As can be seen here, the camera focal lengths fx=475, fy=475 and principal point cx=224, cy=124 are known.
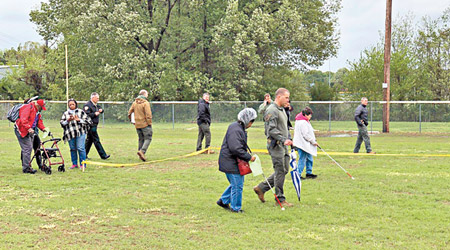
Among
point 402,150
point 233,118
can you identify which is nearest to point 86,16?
point 233,118

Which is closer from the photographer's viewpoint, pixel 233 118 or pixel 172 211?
pixel 172 211

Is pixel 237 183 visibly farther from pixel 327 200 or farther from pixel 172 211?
pixel 327 200

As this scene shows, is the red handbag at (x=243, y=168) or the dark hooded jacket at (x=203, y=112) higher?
the dark hooded jacket at (x=203, y=112)

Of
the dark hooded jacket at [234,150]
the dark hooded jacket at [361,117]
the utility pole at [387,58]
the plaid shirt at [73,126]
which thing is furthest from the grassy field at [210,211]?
the utility pole at [387,58]

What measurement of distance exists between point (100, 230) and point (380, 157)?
10.0 meters

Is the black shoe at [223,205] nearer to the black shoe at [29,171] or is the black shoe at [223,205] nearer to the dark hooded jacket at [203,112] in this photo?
the black shoe at [29,171]

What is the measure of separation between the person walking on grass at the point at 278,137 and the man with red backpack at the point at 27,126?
19.3 feet

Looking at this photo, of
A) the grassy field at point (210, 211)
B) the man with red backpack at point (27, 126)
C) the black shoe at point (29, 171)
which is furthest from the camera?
the black shoe at point (29, 171)

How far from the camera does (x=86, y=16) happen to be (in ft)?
111

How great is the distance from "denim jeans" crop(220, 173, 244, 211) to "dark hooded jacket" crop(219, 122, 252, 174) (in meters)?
0.12

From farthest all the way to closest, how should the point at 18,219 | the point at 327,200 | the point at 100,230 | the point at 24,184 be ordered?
the point at 24,184 → the point at 327,200 → the point at 18,219 → the point at 100,230

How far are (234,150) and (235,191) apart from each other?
701mm

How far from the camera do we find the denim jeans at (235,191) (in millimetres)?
7383

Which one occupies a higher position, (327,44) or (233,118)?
(327,44)
